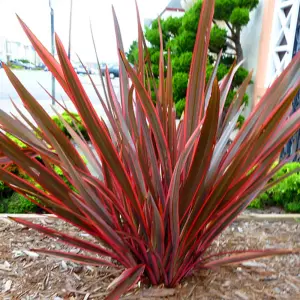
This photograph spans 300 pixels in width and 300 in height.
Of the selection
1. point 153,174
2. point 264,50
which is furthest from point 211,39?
→ point 153,174

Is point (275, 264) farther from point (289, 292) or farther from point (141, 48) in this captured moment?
point (141, 48)

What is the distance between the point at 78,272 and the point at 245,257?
19.2 inches

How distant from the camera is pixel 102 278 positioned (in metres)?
0.97

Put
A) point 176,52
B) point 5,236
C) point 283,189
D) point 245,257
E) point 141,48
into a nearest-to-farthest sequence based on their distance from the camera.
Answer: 1. point 245,257
2. point 141,48
3. point 5,236
4. point 283,189
5. point 176,52

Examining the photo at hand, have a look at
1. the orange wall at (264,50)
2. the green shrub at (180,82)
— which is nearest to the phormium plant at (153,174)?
the green shrub at (180,82)

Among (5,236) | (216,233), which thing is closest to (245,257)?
(216,233)

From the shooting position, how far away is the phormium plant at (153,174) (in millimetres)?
729

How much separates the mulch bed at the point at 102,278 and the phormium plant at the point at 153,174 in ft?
0.22

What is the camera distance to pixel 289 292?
2.99 ft

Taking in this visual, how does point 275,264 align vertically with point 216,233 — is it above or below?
below

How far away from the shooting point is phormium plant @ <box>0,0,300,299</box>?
729 mm

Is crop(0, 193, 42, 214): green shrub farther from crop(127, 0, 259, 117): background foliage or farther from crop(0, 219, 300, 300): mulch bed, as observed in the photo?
crop(127, 0, 259, 117): background foliage

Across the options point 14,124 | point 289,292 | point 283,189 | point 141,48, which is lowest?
point 283,189

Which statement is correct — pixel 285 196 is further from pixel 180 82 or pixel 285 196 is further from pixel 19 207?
pixel 180 82
